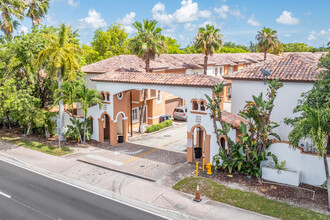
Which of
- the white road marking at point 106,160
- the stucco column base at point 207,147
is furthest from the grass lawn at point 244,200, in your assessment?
the white road marking at point 106,160

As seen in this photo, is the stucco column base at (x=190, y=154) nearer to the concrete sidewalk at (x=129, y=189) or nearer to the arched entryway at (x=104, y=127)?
the concrete sidewalk at (x=129, y=189)

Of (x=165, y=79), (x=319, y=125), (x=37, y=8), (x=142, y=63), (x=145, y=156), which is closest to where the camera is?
(x=319, y=125)

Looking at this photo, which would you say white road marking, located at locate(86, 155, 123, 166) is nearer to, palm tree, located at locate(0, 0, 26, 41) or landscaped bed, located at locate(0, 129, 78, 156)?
landscaped bed, located at locate(0, 129, 78, 156)

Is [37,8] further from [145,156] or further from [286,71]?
[286,71]

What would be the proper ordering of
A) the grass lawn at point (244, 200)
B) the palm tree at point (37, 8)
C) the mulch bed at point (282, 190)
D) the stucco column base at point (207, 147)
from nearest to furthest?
1. the grass lawn at point (244, 200)
2. the mulch bed at point (282, 190)
3. the stucco column base at point (207, 147)
4. the palm tree at point (37, 8)

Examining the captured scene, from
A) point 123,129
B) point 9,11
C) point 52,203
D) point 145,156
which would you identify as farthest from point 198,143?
point 9,11

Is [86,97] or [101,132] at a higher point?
[86,97]

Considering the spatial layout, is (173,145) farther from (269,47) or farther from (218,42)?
(269,47)
